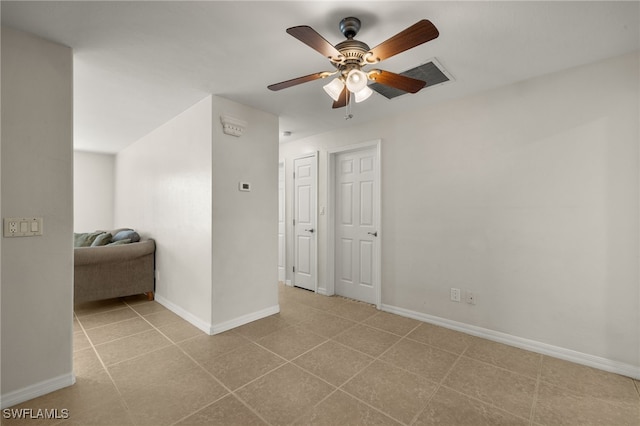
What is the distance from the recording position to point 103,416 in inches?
64.9

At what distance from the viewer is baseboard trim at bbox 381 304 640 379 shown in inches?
82.7

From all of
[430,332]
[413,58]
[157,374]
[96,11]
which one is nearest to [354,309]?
[430,332]

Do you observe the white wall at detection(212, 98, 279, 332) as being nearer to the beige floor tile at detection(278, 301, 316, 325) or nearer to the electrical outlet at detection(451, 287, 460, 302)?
the beige floor tile at detection(278, 301, 316, 325)

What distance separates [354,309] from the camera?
137 inches

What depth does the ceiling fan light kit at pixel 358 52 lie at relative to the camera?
1.39 metres

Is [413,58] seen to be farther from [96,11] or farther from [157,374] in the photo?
[157,374]

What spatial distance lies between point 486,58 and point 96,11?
8.57ft

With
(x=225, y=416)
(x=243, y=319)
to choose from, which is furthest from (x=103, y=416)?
(x=243, y=319)

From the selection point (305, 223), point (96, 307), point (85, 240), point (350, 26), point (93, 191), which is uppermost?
point (350, 26)

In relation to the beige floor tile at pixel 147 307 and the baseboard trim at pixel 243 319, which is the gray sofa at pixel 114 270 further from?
the baseboard trim at pixel 243 319

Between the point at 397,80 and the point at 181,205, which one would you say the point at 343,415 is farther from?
the point at 181,205

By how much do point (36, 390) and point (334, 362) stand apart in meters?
2.00

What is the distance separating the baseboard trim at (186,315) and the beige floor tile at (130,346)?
1.09ft

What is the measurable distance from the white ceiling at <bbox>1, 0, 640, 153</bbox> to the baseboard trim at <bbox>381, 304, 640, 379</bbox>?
2.30 meters
